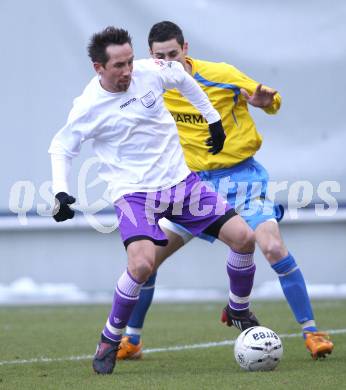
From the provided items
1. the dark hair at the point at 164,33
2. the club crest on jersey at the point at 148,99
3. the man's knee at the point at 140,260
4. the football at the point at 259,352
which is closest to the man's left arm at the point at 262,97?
the dark hair at the point at 164,33

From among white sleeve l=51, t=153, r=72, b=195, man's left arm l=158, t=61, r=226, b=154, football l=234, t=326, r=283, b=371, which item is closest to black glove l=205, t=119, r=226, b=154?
man's left arm l=158, t=61, r=226, b=154

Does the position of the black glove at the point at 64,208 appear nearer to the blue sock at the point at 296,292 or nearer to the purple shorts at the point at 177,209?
the purple shorts at the point at 177,209

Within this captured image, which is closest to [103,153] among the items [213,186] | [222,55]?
[213,186]

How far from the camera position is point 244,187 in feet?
21.8

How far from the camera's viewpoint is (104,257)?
1077cm

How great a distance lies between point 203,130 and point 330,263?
13.7 ft

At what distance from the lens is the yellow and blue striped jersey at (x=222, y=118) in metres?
6.68

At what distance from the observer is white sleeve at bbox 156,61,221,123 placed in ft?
19.9

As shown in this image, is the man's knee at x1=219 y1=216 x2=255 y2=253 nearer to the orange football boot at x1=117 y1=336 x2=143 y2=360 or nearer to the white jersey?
the white jersey

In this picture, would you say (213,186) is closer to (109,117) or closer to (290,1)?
(109,117)

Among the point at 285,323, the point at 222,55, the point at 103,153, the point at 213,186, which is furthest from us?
the point at 222,55

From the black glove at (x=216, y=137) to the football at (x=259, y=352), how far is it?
1.18 meters

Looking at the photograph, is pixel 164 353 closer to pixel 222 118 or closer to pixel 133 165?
pixel 133 165

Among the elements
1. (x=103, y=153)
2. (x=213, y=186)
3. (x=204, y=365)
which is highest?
(x=103, y=153)
